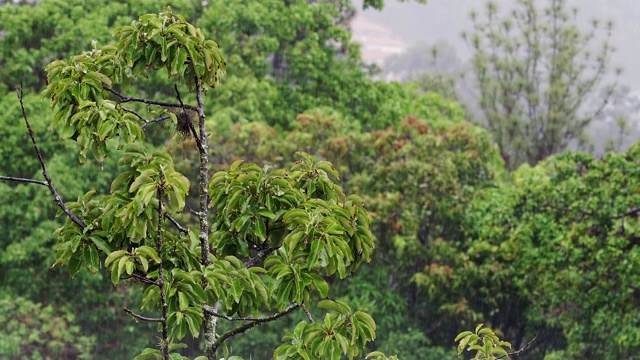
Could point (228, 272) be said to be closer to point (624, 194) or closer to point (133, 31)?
point (133, 31)

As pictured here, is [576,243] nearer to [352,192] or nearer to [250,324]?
[352,192]

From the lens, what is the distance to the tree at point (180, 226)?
390 centimetres

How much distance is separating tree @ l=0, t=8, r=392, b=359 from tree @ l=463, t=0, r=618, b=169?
81.0 ft

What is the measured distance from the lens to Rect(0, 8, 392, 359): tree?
3898 mm

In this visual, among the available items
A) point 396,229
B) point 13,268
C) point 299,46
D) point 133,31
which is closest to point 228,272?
point 133,31

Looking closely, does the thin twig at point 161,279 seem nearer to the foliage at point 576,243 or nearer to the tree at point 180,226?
the tree at point 180,226

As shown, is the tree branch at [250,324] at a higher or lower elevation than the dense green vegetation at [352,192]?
higher

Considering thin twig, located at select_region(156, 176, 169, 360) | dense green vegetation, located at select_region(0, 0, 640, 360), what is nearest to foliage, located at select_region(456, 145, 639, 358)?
dense green vegetation, located at select_region(0, 0, 640, 360)

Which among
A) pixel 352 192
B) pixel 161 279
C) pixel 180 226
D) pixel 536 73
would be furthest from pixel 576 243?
pixel 536 73

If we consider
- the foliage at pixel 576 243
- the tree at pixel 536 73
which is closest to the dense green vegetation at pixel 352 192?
the foliage at pixel 576 243

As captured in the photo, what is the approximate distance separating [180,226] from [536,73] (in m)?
26.6

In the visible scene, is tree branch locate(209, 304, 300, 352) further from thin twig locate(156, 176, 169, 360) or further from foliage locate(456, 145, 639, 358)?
foliage locate(456, 145, 639, 358)

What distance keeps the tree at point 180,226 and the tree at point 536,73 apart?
2469cm

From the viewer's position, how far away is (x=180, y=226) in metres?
4.27
